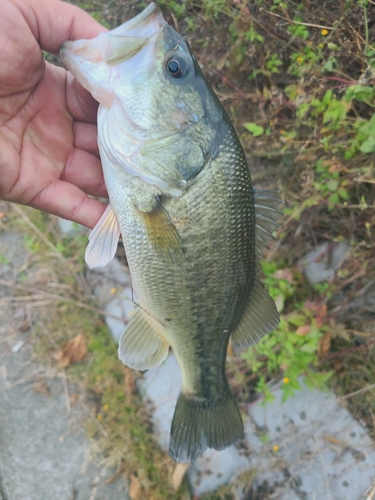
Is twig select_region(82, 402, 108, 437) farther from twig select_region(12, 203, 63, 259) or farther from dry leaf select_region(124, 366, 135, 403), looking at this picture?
twig select_region(12, 203, 63, 259)

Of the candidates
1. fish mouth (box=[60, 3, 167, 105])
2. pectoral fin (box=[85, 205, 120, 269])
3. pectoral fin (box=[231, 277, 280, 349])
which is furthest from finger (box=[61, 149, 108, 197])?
pectoral fin (box=[231, 277, 280, 349])

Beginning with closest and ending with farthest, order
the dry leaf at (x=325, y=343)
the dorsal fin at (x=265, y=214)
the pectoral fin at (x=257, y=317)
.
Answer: the dorsal fin at (x=265, y=214) → the pectoral fin at (x=257, y=317) → the dry leaf at (x=325, y=343)

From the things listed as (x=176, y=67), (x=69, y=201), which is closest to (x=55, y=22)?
(x=176, y=67)

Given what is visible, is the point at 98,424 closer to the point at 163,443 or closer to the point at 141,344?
the point at 163,443

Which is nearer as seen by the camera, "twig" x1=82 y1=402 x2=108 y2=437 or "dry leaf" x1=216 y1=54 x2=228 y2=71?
"dry leaf" x1=216 y1=54 x2=228 y2=71

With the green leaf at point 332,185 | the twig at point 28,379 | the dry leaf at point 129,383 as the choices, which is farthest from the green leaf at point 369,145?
the twig at point 28,379

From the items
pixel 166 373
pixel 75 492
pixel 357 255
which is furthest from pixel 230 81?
pixel 75 492

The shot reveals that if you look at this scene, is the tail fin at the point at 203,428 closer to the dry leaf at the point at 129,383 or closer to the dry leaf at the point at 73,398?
the dry leaf at the point at 129,383

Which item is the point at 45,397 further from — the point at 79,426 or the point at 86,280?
the point at 86,280
